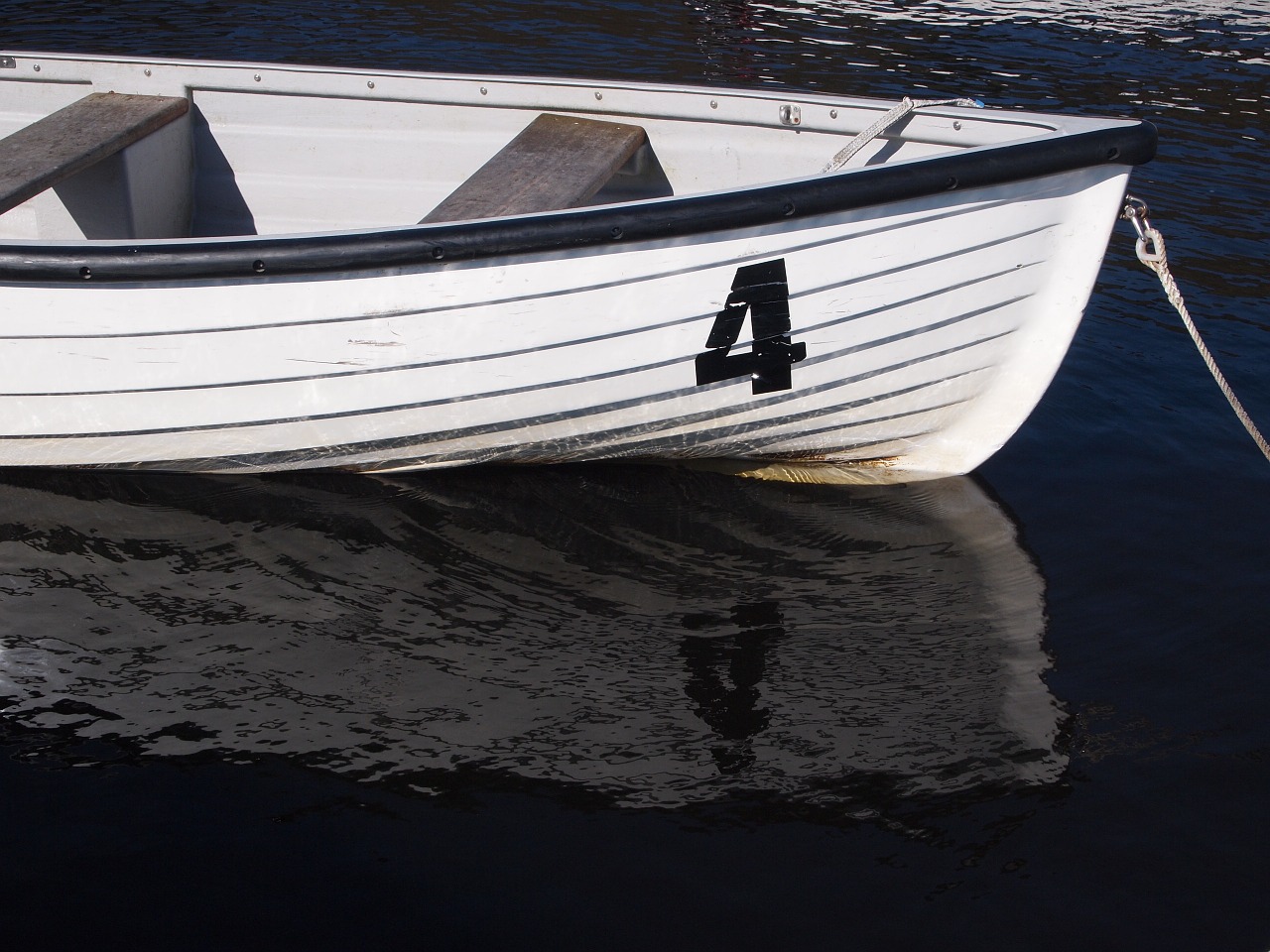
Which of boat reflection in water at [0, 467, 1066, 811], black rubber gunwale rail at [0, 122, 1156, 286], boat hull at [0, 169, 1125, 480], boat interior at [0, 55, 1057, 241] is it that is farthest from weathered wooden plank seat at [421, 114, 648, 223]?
boat reflection in water at [0, 467, 1066, 811]

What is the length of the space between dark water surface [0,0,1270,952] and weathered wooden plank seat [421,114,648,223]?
3.34ft

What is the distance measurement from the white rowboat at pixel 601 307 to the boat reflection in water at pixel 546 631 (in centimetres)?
22

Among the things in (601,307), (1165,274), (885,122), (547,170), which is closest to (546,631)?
(601,307)

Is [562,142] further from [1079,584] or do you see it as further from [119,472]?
[1079,584]

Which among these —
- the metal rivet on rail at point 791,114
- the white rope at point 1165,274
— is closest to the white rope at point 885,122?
the metal rivet on rail at point 791,114

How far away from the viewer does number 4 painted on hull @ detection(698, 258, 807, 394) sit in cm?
392

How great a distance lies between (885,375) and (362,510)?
1.93 metres

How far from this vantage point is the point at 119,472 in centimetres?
463

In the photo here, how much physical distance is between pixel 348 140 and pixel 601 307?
85.0 inches

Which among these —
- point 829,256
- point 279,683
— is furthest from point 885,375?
point 279,683

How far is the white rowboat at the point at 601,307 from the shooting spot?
3.80m

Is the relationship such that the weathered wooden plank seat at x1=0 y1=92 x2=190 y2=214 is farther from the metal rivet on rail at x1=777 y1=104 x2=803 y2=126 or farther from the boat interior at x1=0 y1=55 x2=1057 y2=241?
the metal rivet on rail at x1=777 y1=104 x2=803 y2=126

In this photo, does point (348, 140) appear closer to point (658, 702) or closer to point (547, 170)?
point (547, 170)

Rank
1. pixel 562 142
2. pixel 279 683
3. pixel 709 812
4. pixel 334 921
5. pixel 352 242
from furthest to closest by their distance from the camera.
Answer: pixel 562 142 < pixel 352 242 < pixel 279 683 < pixel 709 812 < pixel 334 921
